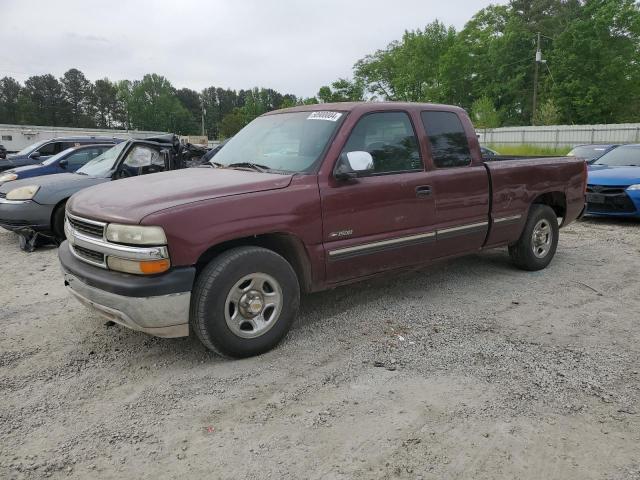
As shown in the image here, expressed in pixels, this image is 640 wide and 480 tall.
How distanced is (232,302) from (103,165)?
5970 mm

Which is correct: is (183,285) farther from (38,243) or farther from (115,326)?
(38,243)

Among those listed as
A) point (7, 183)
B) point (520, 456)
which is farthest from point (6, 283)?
point (520, 456)

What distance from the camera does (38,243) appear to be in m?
7.88

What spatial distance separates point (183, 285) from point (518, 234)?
3.94 meters

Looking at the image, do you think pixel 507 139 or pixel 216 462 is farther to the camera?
pixel 507 139

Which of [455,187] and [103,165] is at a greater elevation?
[103,165]

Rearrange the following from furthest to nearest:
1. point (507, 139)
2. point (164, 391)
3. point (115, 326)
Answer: point (507, 139) < point (115, 326) < point (164, 391)

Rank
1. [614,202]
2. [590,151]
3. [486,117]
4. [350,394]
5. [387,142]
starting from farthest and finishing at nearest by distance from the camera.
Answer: [486,117], [590,151], [614,202], [387,142], [350,394]

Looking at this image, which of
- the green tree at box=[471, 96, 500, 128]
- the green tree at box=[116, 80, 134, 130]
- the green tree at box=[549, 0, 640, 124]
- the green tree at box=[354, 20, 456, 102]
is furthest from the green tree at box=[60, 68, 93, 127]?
the green tree at box=[549, 0, 640, 124]

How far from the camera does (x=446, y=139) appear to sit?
4961 millimetres

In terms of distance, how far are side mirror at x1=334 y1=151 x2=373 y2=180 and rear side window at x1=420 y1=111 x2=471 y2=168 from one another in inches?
43.3

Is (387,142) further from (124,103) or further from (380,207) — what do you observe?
(124,103)

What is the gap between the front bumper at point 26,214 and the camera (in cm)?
735

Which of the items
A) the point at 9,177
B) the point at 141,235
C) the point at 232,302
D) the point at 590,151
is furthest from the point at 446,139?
the point at 590,151
